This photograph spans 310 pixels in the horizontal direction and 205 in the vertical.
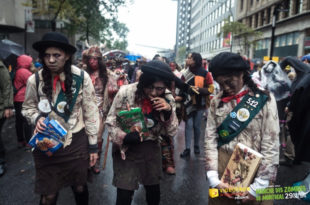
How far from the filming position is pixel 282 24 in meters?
28.5

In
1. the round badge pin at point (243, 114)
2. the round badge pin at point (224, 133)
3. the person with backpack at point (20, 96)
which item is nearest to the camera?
the round badge pin at point (243, 114)

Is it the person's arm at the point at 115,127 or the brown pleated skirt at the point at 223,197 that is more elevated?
the person's arm at the point at 115,127

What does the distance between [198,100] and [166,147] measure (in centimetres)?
213

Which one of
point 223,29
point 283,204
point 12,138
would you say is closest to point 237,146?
point 283,204

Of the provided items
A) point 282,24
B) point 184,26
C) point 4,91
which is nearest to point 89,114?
point 4,91

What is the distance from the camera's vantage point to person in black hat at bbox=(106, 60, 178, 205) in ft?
7.95

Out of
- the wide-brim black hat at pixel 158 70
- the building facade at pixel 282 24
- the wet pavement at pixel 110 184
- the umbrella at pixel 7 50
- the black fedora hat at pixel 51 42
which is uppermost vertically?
the building facade at pixel 282 24

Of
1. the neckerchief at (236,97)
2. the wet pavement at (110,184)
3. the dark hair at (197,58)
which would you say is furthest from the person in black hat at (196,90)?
the neckerchief at (236,97)

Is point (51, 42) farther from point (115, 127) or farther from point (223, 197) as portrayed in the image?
point (223, 197)

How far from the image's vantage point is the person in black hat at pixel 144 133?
242cm

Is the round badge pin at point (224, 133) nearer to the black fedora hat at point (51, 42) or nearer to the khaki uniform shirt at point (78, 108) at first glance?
the khaki uniform shirt at point (78, 108)

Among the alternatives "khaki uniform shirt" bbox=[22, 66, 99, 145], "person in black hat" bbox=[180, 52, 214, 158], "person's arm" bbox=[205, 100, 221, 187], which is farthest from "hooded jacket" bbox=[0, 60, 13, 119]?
"person's arm" bbox=[205, 100, 221, 187]

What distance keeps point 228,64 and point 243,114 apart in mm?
430

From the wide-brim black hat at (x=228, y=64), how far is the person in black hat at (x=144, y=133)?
499 millimetres
